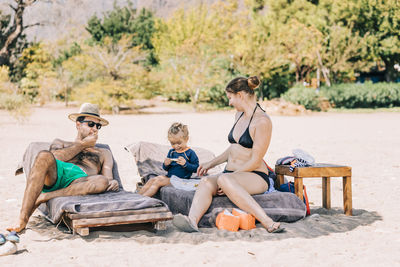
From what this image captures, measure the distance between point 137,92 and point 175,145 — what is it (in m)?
21.8

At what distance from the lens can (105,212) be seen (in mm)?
4445

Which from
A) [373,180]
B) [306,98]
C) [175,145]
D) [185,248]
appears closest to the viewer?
[185,248]

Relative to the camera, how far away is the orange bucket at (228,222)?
477 centimetres

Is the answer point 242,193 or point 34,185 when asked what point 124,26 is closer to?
point 34,185

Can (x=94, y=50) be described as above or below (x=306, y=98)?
above

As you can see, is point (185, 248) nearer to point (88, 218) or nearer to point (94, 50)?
point (88, 218)

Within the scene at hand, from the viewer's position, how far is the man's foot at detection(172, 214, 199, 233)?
4.61m

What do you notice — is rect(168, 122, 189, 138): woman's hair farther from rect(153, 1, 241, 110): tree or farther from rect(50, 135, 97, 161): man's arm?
rect(153, 1, 241, 110): tree

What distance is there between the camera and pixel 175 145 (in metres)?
5.70

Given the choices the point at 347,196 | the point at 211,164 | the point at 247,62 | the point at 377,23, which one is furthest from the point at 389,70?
the point at 211,164

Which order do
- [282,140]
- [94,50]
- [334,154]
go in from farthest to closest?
[94,50]
[282,140]
[334,154]

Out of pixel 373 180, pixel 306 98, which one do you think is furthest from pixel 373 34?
pixel 373 180

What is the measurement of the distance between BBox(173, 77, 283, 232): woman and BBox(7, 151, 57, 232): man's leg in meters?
1.26

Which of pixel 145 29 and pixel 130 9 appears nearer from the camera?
pixel 145 29
